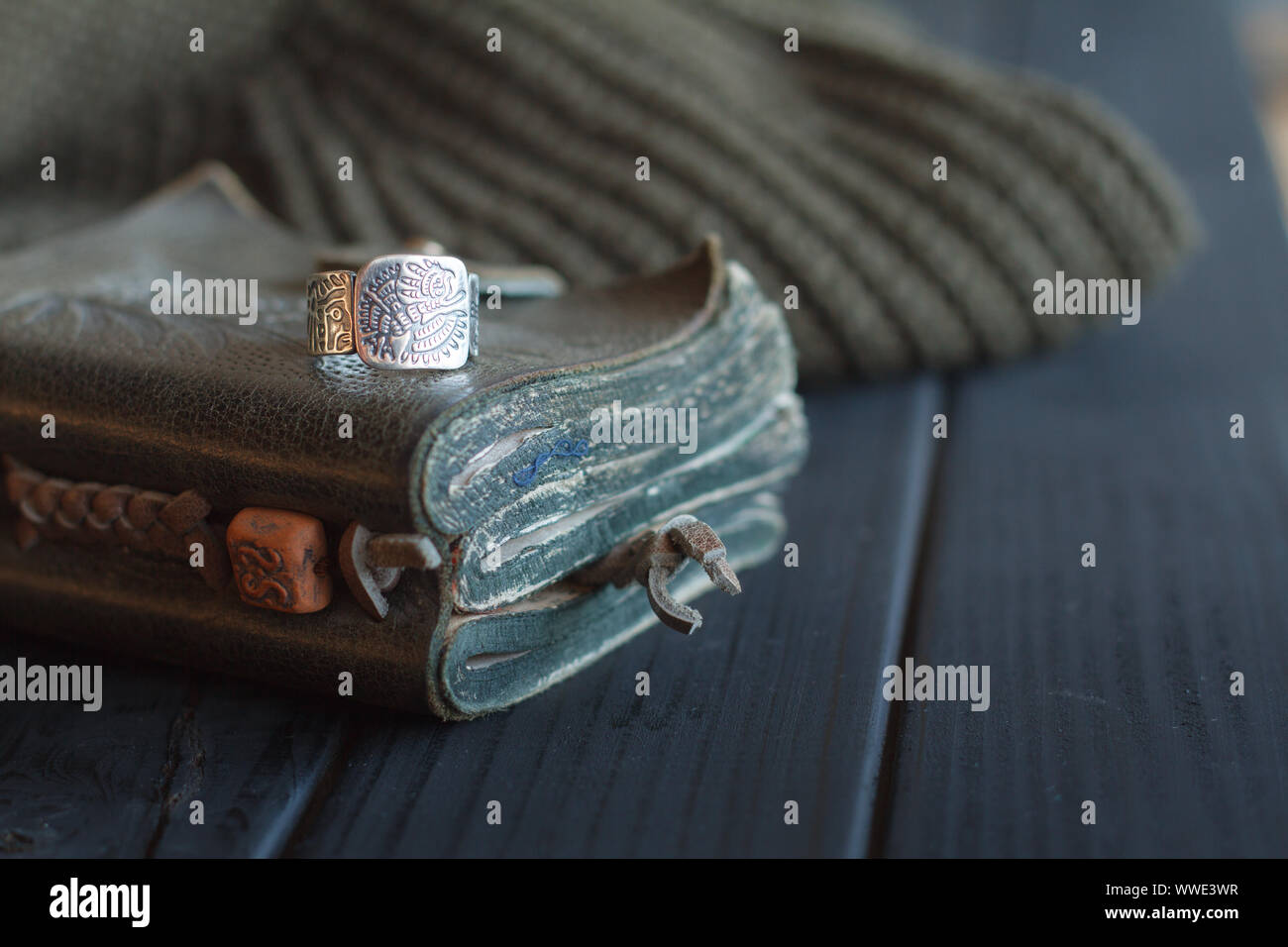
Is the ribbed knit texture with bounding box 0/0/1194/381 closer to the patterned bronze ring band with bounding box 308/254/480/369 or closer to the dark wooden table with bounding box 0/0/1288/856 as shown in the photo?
the dark wooden table with bounding box 0/0/1288/856

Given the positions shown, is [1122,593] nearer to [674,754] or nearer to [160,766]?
[674,754]

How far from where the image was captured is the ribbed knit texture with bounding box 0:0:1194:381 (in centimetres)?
93

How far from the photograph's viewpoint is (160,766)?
49cm

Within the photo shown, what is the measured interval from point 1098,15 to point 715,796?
5.61 ft

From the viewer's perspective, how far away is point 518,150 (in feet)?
3.22

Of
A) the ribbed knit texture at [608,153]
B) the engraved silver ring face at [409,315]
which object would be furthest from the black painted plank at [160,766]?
the ribbed knit texture at [608,153]

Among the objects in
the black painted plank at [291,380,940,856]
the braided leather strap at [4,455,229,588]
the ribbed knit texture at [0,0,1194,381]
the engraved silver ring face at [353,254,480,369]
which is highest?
the ribbed knit texture at [0,0,1194,381]

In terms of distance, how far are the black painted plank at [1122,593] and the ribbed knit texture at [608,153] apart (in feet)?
0.34

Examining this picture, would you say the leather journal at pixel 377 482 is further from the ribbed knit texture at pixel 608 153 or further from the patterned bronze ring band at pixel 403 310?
the ribbed knit texture at pixel 608 153

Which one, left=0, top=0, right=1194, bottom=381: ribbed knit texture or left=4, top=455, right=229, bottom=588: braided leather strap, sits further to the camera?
left=0, top=0, right=1194, bottom=381: ribbed knit texture

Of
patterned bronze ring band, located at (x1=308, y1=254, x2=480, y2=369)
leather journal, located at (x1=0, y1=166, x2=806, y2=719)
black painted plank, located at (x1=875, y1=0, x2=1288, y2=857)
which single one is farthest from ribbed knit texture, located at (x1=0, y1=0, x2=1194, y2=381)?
patterned bronze ring band, located at (x1=308, y1=254, x2=480, y2=369)

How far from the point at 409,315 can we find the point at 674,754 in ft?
0.68

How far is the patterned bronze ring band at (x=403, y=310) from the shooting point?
506mm

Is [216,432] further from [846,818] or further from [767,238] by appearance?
[767,238]
